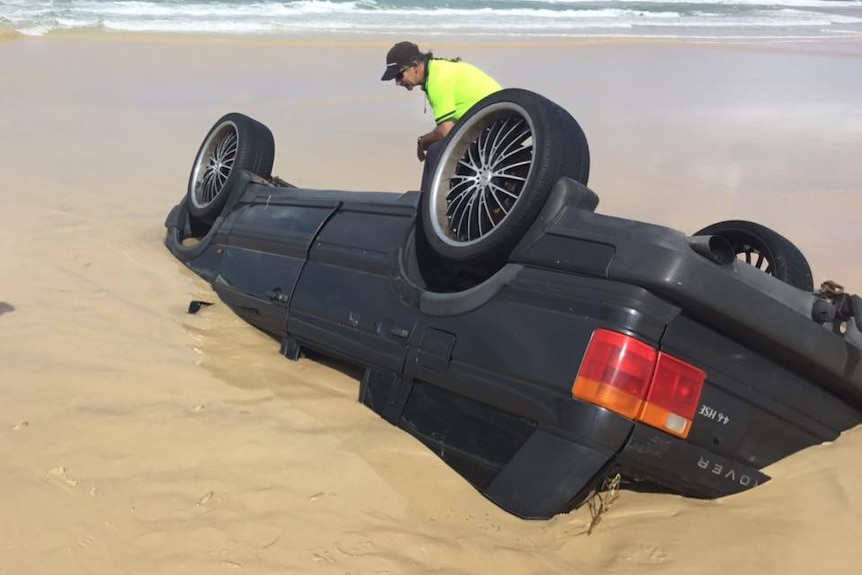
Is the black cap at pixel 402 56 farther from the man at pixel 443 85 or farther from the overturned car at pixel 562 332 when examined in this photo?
the overturned car at pixel 562 332

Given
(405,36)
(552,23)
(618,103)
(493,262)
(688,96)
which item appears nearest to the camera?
(493,262)

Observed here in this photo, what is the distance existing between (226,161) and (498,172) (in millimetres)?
2416

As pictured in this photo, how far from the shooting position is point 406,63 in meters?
4.90

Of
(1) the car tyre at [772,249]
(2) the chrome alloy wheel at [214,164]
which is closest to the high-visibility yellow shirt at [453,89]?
(2) the chrome alloy wheel at [214,164]

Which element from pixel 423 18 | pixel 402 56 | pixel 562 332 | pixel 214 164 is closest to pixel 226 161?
pixel 214 164

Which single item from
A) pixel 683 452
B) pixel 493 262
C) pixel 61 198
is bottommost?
pixel 61 198

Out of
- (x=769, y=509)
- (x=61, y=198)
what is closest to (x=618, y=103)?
(x=61, y=198)

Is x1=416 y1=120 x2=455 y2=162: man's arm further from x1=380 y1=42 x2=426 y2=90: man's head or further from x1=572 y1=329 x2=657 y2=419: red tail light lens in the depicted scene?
x1=572 y1=329 x2=657 y2=419: red tail light lens

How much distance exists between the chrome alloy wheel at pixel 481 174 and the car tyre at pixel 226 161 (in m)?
1.83

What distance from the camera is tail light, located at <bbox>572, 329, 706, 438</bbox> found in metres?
2.65

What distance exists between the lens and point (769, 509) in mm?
2885

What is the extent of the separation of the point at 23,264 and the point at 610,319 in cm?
380

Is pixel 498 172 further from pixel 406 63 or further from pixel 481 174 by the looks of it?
pixel 406 63

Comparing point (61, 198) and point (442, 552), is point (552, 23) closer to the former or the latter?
point (61, 198)
